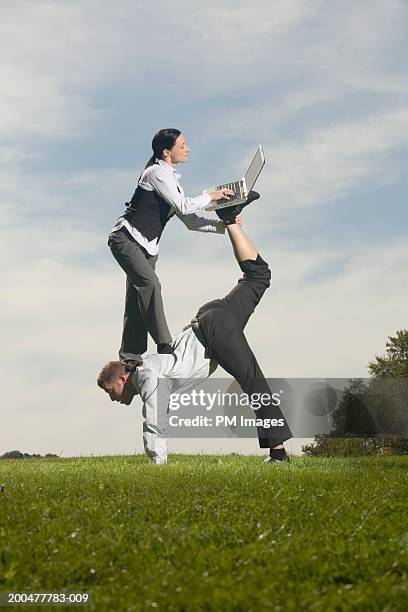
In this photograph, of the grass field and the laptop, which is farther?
the laptop

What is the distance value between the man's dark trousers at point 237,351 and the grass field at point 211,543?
322 cm

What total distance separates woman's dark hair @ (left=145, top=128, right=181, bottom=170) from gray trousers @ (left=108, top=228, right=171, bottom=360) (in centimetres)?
155

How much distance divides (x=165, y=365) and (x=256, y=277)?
91.4 inches

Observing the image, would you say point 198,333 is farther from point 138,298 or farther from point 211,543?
point 211,543

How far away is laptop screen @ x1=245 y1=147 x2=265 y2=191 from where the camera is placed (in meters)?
15.4

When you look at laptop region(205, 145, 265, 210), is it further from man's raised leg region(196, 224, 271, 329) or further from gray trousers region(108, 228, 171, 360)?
gray trousers region(108, 228, 171, 360)

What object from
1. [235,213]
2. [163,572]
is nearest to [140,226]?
[235,213]

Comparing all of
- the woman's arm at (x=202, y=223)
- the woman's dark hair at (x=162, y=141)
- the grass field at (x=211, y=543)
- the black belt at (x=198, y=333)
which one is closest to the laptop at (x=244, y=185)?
the woman's arm at (x=202, y=223)

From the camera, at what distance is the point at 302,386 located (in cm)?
1781

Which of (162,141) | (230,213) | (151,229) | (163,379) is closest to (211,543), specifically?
(163,379)

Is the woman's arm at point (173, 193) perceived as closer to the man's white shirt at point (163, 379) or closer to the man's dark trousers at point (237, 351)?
the man's dark trousers at point (237, 351)

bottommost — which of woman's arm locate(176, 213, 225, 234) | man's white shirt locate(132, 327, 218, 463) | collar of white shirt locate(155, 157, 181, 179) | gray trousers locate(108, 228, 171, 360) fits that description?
man's white shirt locate(132, 327, 218, 463)

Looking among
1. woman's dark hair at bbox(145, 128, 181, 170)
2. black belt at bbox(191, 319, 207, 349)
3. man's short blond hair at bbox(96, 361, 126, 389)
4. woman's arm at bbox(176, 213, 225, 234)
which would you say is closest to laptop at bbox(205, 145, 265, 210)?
woman's arm at bbox(176, 213, 225, 234)

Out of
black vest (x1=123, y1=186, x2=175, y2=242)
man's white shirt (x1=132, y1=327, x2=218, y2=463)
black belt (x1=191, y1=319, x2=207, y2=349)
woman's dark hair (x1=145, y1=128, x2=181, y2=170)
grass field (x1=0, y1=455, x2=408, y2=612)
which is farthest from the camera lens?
woman's dark hair (x1=145, y1=128, x2=181, y2=170)
